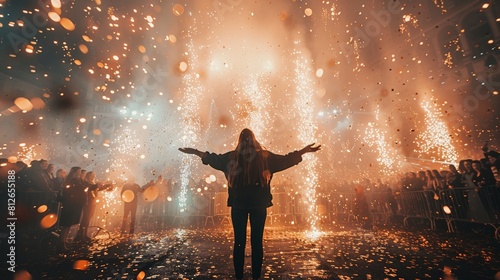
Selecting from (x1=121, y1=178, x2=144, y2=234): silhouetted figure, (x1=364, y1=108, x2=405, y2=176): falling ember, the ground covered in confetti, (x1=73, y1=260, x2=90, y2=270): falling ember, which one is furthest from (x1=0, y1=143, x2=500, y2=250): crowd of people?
(x1=364, y1=108, x2=405, y2=176): falling ember

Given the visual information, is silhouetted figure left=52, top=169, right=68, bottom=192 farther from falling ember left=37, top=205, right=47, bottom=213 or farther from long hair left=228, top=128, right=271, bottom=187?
long hair left=228, top=128, right=271, bottom=187

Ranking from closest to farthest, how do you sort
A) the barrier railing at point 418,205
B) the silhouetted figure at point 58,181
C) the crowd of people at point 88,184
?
the crowd of people at point 88,184, the barrier railing at point 418,205, the silhouetted figure at point 58,181

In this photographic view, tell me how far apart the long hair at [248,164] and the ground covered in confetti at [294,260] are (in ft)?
5.39

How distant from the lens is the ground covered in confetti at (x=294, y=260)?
3779mm

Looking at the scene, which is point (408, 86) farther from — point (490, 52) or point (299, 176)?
point (299, 176)

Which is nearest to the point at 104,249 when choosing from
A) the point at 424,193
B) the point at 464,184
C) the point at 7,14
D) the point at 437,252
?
the point at 437,252

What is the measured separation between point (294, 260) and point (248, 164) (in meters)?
2.73

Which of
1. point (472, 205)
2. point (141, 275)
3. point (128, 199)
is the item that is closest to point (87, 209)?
point (128, 199)

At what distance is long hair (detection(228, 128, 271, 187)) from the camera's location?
10.8ft

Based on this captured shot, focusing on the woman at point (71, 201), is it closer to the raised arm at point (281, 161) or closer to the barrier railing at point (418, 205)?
the raised arm at point (281, 161)

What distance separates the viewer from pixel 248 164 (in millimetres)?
3328

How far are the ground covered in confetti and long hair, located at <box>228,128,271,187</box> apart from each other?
5.39 feet

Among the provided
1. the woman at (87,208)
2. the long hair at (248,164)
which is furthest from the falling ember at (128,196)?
the long hair at (248,164)

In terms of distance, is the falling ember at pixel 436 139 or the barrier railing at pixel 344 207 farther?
the falling ember at pixel 436 139
